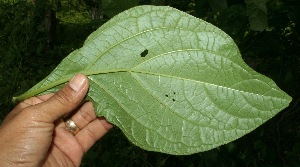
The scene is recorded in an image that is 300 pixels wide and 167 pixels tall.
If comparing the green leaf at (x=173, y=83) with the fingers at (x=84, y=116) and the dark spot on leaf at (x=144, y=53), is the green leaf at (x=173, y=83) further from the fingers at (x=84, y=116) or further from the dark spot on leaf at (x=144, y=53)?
the fingers at (x=84, y=116)

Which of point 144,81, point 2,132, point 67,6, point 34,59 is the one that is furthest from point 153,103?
point 67,6

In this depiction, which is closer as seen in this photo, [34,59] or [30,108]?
[30,108]

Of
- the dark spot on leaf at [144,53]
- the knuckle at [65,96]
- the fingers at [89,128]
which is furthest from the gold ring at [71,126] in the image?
the dark spot on leaf at [144,53]

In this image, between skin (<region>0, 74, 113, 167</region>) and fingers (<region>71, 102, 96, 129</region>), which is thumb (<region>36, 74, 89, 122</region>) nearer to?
skin (<region>0, 74, 113, 167</region>)

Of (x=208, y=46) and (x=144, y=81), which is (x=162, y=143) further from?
(x=208, y=46)

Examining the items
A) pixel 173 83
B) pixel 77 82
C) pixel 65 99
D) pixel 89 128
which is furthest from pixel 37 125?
pixel 173 83

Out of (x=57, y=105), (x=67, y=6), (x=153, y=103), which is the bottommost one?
(x=67, y=6)
